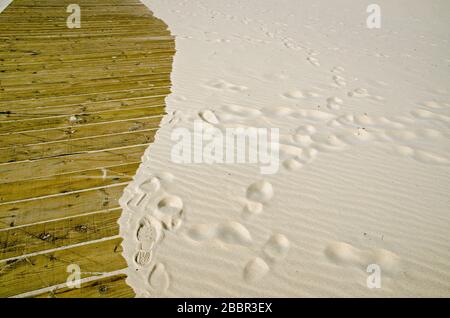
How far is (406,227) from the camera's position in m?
2.22

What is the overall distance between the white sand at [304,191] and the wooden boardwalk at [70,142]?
0.58 ft

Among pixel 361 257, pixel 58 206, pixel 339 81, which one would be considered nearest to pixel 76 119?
pixel 58 206

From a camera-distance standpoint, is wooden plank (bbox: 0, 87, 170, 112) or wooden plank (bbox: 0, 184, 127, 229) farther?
wooden plank (bbox: 0, 87, 170, 112)

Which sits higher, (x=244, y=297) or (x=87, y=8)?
(x=87, y=8)

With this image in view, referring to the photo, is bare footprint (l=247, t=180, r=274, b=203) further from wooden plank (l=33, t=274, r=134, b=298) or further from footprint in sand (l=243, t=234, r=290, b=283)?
wooden plank (l=33, t=274, r=134, b=298)

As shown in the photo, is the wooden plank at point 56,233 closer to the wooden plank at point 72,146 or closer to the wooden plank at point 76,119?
the wooden plank at point 72,146

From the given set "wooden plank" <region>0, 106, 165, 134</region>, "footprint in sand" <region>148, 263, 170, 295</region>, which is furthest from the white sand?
"wooden plank" <region>0, 106, 165, 134</region>

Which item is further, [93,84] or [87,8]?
[87,8]

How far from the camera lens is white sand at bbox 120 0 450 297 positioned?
190 cm

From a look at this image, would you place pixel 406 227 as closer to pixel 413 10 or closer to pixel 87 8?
pixel 87 8

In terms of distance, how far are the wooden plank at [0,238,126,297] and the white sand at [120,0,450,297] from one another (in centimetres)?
11

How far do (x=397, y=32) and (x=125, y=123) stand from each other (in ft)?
22.4

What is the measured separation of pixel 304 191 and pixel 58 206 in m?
1.85
